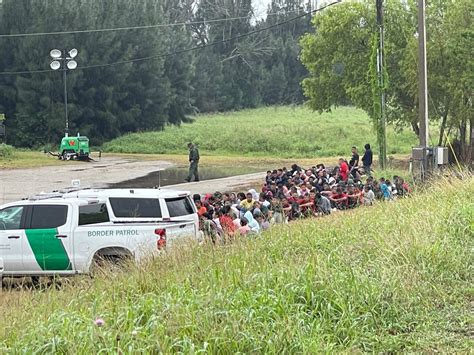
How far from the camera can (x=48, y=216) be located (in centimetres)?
1270

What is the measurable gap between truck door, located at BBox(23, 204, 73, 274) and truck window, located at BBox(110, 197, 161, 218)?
30.6 inches

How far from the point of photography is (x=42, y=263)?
1252cm

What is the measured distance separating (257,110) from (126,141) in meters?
27.9

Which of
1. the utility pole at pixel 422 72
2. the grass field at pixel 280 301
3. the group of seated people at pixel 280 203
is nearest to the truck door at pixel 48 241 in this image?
the group of seated people at pixel 280 203

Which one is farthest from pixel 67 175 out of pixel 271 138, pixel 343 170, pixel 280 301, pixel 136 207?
pixel 280 301

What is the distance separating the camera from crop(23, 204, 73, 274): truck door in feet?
41.0

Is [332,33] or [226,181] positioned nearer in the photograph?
[226,181]

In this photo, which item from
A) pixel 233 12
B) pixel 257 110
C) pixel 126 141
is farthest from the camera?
pixel 233 12

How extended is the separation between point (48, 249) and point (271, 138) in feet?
155

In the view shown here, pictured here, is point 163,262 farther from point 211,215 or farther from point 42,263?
point 211,215

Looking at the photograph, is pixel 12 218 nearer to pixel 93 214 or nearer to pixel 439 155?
pixel 93 214

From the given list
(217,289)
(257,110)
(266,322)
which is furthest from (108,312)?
(257,110)

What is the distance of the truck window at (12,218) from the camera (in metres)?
12.7

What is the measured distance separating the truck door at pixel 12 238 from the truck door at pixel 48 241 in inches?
4.1
